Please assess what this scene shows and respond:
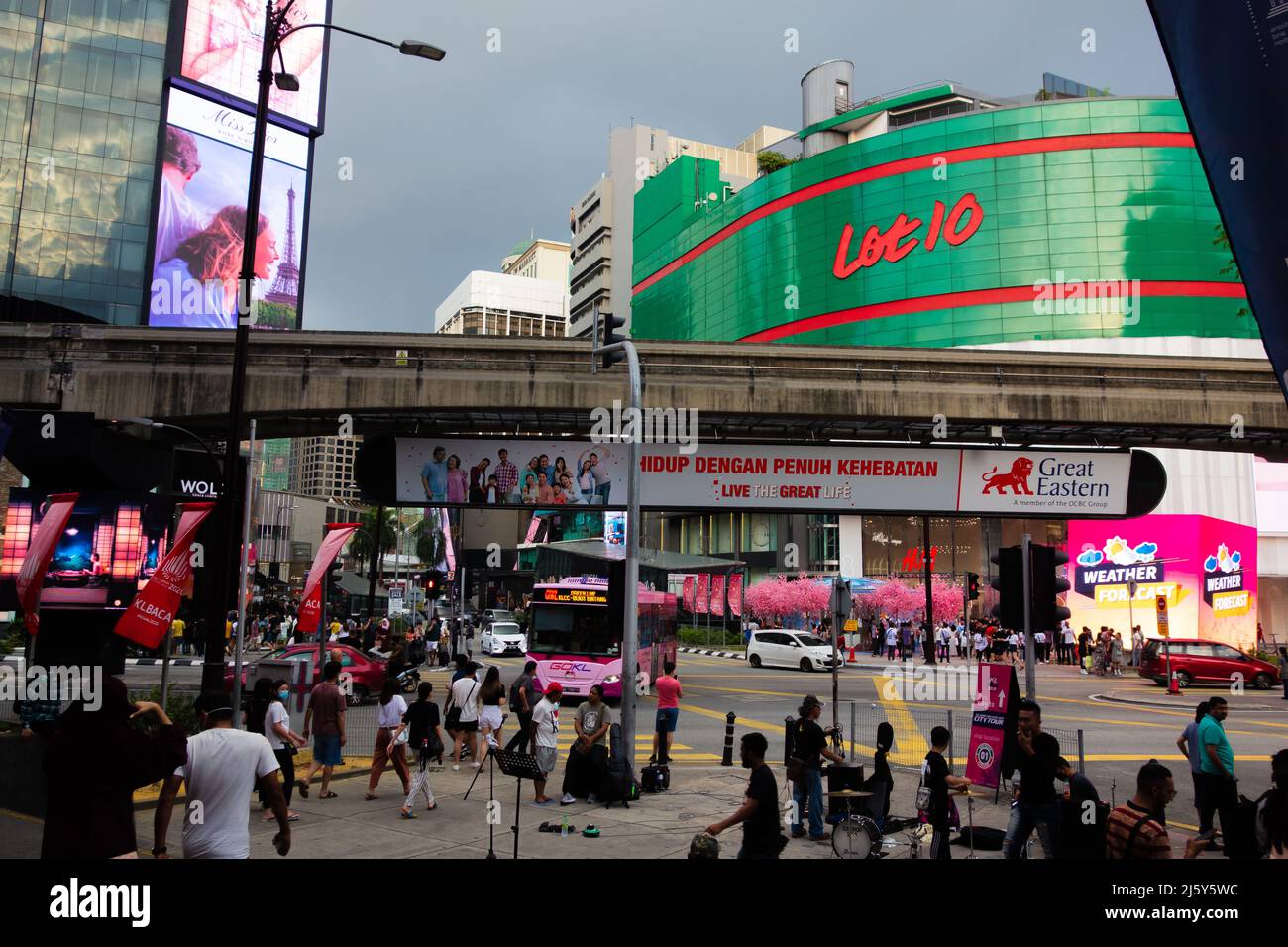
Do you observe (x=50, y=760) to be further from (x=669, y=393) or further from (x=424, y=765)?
(x=669, y=393)

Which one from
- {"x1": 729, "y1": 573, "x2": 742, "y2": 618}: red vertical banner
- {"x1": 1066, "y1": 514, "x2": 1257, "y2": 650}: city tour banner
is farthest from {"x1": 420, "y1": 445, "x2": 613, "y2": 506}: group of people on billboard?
{"x1": 729, "y1": 573, "x2": 742, "y2": 618}: red vertical banner

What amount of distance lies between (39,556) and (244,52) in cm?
6986

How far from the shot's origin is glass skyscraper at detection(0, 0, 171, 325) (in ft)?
206

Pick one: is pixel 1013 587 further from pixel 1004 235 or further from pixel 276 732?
pixel 1004 235

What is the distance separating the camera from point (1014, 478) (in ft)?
57.2

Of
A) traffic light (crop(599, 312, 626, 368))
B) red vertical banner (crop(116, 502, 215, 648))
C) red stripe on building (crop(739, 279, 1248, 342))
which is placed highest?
red stripe on building (crop(739, 279, 1248, 342))

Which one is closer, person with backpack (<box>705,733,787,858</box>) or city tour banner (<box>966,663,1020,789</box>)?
person with backpack (<box>705,733,787,858</box>)

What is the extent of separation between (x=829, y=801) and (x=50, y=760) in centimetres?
872

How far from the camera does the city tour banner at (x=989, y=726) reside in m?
13.0

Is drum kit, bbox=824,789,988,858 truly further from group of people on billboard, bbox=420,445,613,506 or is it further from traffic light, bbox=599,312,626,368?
group of people on billboard, bbox=420,445,613,506

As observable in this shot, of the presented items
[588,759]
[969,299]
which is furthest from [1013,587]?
[969,299]

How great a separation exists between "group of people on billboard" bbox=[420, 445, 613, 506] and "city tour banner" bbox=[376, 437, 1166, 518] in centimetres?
A: 2

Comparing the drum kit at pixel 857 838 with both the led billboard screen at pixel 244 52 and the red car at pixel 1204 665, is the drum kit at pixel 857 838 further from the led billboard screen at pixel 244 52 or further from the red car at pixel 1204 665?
the led billboard screen at pixel 244 52

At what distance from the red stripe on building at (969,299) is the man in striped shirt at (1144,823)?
66155mm
